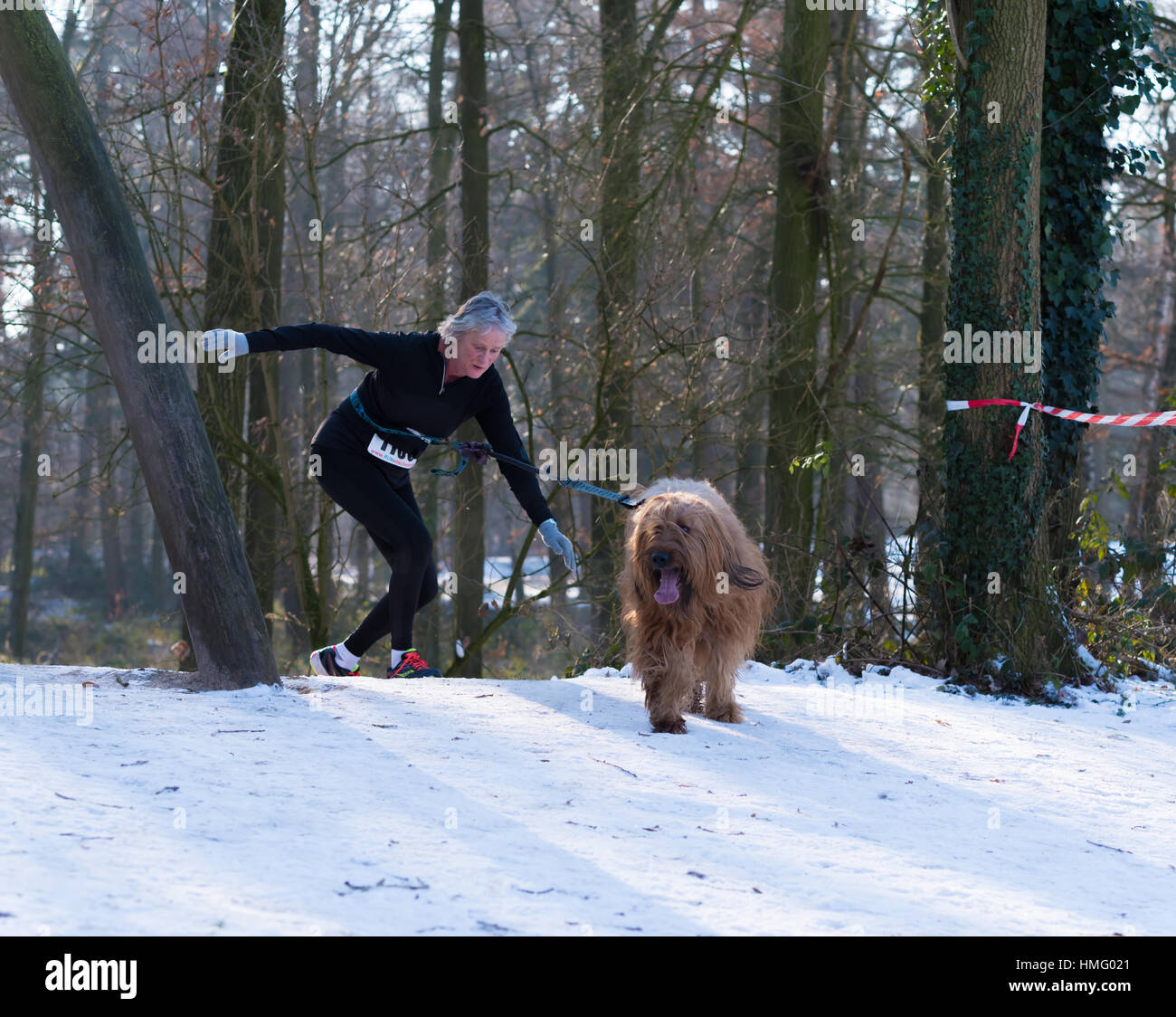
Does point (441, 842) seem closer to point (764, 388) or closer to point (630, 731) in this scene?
point (630, 731)

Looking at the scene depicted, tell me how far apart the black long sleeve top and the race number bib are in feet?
0.11

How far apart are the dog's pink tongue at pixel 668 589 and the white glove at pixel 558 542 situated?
0.48 m

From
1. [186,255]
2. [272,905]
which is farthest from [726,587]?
[186,255]

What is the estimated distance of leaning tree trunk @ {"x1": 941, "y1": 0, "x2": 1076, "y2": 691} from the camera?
743 centimetres

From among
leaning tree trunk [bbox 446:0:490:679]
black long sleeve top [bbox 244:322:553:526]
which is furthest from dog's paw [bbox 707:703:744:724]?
leaning tree trunk [bbox 446:0:490:679]

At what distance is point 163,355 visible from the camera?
5.98m

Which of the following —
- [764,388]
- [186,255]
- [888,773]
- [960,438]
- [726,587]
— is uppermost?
[186,255]

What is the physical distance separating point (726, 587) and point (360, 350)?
223cm

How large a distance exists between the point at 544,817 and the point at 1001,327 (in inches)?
192

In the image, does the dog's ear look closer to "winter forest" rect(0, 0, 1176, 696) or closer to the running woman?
the running woman

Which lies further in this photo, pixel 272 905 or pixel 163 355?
pixel 163 355

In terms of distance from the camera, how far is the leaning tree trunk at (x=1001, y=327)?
743 cm

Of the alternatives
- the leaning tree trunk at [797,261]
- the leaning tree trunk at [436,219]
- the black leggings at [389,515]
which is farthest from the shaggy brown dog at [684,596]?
the leaning tree trunk at [797,261]

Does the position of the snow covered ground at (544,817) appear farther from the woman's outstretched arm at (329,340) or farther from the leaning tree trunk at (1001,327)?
the woman's outstretched arm at (329,340)
